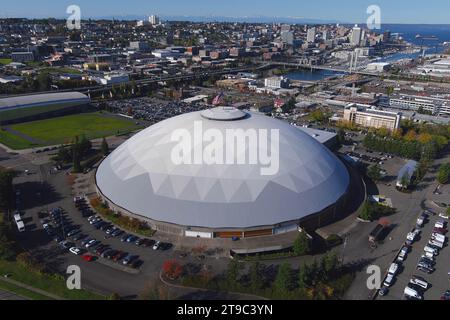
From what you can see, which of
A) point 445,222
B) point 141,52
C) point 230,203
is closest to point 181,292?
point 230,203

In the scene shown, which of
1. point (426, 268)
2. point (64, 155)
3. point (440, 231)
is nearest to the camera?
point (426, 268)

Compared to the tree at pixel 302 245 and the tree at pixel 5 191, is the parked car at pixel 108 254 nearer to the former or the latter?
the tree at pixel 5 191

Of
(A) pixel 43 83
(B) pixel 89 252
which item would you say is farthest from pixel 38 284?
(A) pixel 43 83

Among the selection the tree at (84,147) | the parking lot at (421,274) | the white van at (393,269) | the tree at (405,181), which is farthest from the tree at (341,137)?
the tree at (84,147)

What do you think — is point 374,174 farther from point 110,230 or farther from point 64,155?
point 64,155

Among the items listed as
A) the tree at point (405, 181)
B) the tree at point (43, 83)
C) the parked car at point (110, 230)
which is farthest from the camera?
the tree at point (43, 83)
